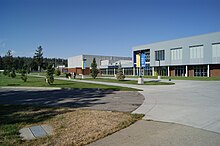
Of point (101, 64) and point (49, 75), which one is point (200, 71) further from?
point (101, 64)

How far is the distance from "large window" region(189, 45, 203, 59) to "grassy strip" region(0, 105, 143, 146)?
48390mm

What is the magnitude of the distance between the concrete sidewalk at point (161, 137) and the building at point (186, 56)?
3362 cm

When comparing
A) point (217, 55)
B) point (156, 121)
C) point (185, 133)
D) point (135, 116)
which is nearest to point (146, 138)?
point (185, 133)

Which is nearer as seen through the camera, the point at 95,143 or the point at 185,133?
the point at 95,143

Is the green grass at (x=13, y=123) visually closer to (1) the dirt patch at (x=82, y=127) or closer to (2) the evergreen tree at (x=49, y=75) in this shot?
(1) the dirt patch at (x=82, y=127)

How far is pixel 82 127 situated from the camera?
6.13m

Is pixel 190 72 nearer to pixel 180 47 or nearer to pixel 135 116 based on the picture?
pixel 180 47

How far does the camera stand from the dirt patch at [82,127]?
494cm

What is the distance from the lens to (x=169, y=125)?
633 cm

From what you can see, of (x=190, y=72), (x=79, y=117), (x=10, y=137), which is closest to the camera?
(x=10, y=137)

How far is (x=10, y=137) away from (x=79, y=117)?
2.72 metres

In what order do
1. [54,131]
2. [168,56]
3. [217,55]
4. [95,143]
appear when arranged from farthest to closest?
[168,56] → [217,55] → [54,131] → [95,143]

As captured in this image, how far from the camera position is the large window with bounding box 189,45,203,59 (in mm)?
49419

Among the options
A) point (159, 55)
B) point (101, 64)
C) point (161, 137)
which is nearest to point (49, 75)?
point (161, 137)
